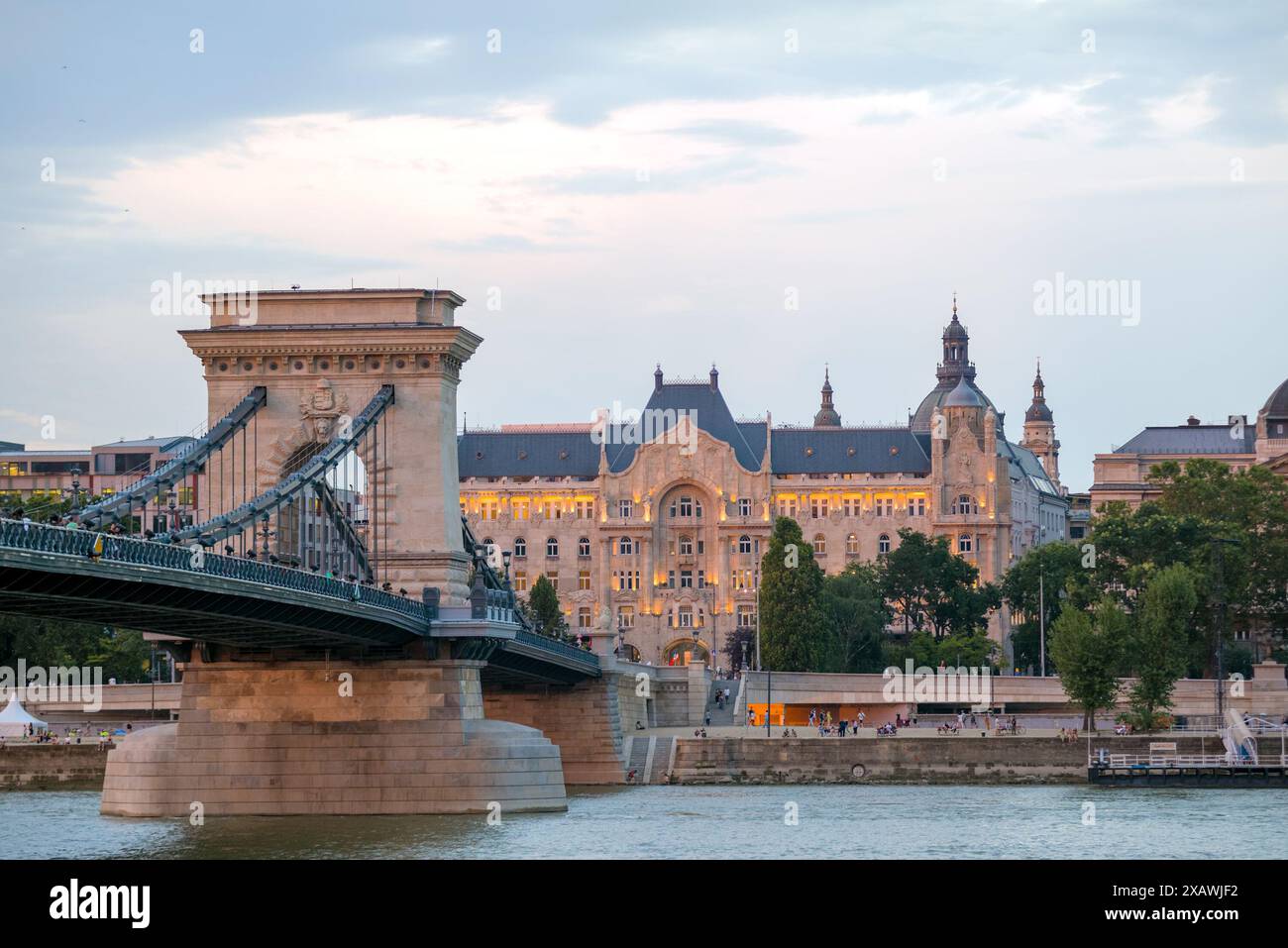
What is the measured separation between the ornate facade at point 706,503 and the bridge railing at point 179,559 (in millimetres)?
100576

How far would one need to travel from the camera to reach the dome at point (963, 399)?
6860 inches

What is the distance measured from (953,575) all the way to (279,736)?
287ft

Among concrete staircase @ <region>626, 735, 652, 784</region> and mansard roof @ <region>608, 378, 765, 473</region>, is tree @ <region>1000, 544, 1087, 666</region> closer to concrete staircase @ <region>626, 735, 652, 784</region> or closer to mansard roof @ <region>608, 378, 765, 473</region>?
mansard roof @ <region>608, 378, 765, 473</region>

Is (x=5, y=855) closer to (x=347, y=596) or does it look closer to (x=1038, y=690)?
(x=347, y=596)

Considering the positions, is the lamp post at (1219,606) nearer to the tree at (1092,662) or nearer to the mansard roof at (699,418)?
the tree at (1092,662)

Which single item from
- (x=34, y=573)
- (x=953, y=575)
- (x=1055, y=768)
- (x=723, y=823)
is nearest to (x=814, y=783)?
(x=1055, y=768)

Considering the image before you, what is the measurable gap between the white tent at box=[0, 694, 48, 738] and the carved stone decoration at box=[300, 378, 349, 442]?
32.9 metres

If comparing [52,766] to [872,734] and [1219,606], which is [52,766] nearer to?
[872,734]

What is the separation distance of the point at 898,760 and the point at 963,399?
8055 centimetres

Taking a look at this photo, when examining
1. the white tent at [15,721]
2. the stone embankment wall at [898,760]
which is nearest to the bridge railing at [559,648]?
the stone embankment wall at [898,760]

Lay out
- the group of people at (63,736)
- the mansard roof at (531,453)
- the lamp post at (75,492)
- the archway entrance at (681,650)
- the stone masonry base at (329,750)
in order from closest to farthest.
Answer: the lamp post at (75,492), the stone masonry base at (329,750), the group of people at (63,736), the archway entrance at (681,650), the mansard roof at (531,453)

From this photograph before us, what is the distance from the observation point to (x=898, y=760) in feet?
316

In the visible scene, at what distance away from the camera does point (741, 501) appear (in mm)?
174500

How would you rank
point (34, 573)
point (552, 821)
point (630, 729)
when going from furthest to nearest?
point (630, 729)
point (552, 821)
point (34, 573)
